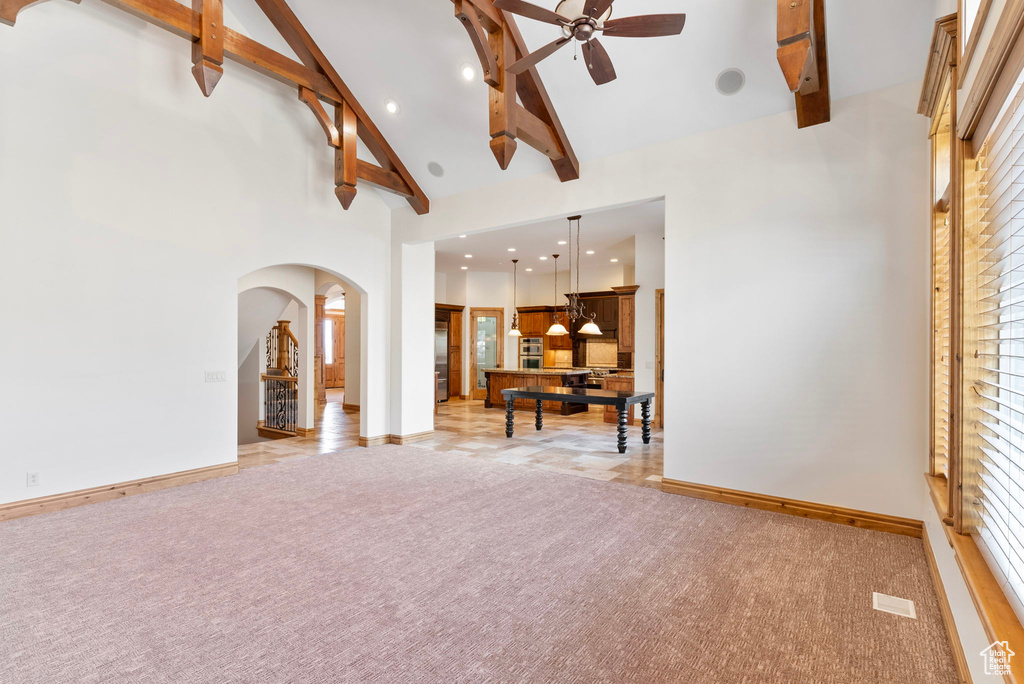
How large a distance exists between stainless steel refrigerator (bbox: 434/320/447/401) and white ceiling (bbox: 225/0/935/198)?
5.57 m

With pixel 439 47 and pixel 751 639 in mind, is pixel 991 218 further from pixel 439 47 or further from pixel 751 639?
pixel 439 47

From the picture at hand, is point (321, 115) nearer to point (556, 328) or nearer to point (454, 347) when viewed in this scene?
point (556, 328)

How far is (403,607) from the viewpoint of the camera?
99.0 inches

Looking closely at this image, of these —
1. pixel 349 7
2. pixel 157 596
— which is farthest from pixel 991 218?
pixel 349 7

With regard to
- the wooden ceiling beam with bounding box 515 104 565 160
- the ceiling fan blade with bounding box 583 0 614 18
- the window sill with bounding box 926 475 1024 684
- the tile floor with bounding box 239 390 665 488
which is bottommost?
the tile floor with bounding box 239 390 665 488

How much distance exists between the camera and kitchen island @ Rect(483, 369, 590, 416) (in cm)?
1005

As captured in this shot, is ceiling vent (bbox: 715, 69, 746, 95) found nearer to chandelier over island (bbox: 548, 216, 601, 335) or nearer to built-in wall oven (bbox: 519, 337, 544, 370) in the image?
chandelier over island (bbox: 548, 216, 601, 335)

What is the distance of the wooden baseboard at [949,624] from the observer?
6.37 ft

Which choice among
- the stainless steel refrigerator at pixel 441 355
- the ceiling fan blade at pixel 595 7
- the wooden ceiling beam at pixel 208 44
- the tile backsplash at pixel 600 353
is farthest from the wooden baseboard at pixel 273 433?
the ceiling fan blade at pixel 595 7

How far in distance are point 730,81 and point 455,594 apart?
4.15 metres

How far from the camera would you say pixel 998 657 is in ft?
4.71

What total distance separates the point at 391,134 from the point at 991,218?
5.62 m

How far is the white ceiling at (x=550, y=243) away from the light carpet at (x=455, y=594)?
4161mm

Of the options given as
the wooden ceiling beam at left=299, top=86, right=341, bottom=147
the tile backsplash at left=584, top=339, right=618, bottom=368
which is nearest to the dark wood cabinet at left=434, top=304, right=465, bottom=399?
the tile backsplash at left=584, top=339, right=618, bottom=368
